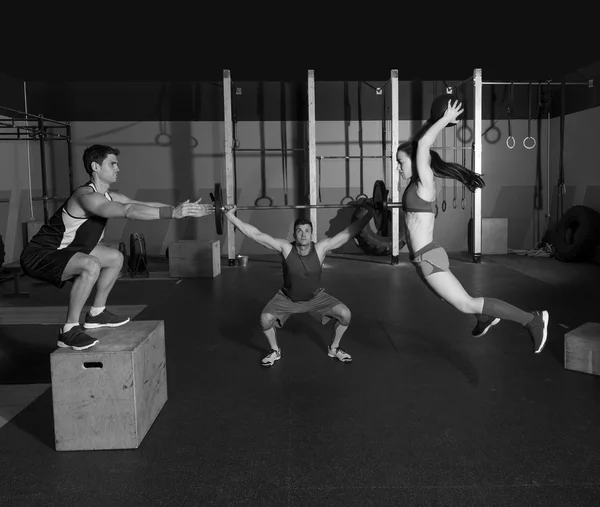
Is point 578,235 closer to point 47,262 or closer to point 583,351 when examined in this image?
point 583,351

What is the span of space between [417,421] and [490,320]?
0.69m

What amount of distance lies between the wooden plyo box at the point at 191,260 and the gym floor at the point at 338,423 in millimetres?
1962

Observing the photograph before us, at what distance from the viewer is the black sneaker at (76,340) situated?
2.23 metres

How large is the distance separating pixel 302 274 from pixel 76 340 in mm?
1313

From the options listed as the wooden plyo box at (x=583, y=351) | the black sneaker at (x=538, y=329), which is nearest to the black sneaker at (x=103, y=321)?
the black sneaker at (x=538, y=329)

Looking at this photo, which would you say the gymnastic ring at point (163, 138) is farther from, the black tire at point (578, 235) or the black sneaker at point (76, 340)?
the black sneaker at point (76, 340)

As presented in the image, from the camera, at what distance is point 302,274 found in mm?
3188

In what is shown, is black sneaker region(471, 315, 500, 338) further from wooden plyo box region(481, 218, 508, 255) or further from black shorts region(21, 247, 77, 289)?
wooden plyo box region(481, 218, 508, 255)

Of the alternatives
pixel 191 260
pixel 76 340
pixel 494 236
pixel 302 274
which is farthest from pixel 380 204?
pixel 494 236

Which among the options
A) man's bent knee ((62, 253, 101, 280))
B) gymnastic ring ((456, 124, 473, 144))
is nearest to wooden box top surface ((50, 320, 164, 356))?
man's bent knee ((62, 253, 101, 280))

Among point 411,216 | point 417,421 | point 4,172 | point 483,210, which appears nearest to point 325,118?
point 483,210

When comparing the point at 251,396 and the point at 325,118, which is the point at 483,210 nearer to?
the point at 325,118

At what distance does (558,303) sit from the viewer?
4.66 meters

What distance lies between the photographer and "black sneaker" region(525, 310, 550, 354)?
8.78 feet
